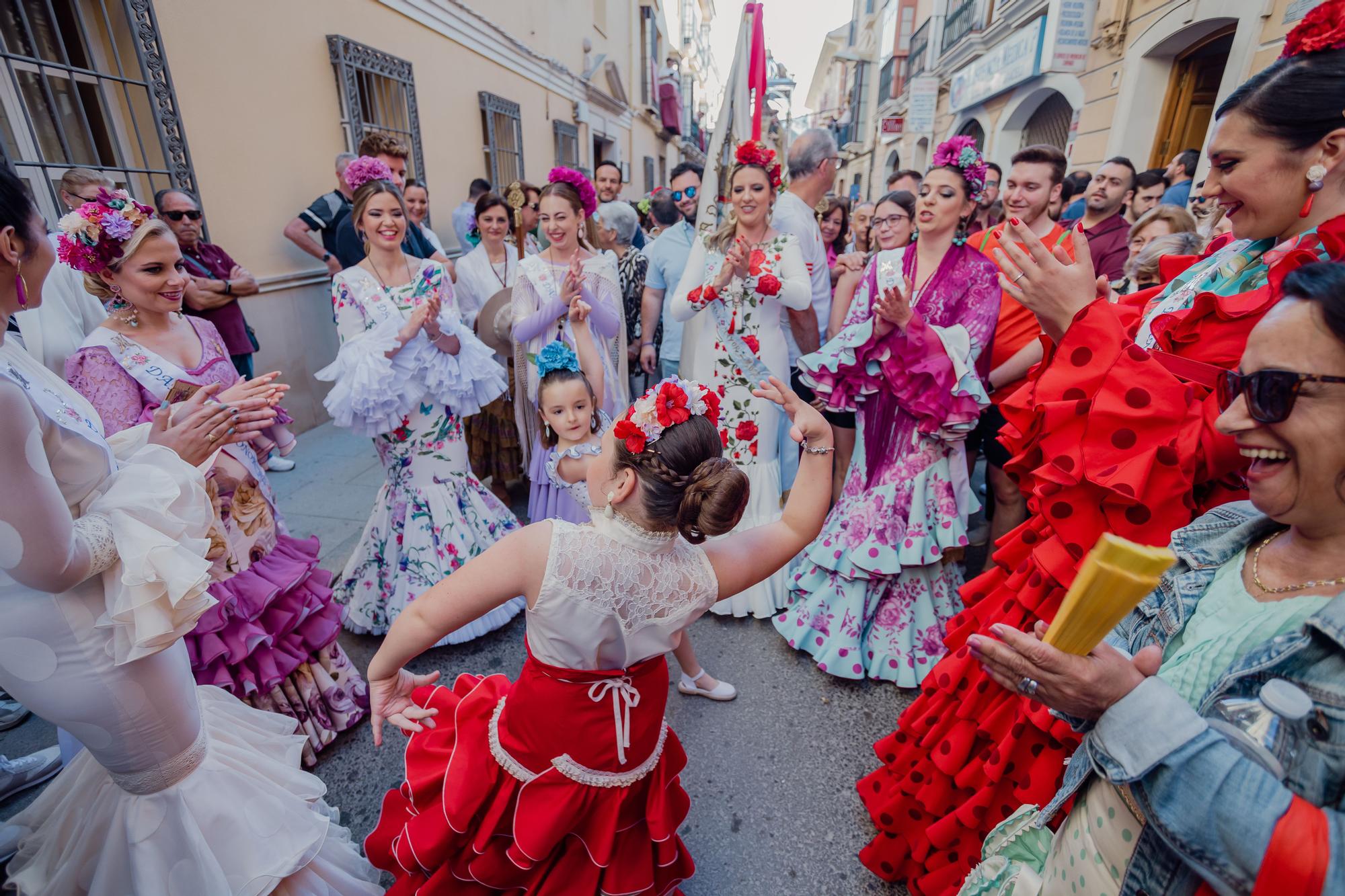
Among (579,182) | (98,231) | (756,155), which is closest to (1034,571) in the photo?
(756,155)

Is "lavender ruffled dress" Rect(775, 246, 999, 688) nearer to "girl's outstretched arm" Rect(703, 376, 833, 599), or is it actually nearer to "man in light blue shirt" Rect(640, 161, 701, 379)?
"girl's outstretched arm" Rect(703, 376, 833, 599)

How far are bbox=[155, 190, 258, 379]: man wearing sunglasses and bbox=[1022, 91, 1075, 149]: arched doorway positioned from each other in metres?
11.2

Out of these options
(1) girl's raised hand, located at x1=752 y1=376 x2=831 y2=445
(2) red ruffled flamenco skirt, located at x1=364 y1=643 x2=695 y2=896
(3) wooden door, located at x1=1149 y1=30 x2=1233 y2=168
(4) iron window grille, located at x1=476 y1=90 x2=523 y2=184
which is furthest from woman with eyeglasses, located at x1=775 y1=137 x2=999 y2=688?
(4) iron window grille, located at x1=476 y1=90 x2=523 y2=184

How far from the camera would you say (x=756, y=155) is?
3.10 m

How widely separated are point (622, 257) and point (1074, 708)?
169 inches

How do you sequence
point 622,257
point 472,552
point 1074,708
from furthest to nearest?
point 622,257, point 472,552, point 1074,708

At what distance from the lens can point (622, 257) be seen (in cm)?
466

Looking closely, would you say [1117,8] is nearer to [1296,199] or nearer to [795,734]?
[1296,199]

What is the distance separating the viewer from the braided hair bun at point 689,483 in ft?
4.23

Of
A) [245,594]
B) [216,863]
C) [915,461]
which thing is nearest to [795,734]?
[915,461]

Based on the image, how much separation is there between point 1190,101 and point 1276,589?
28.7 ft

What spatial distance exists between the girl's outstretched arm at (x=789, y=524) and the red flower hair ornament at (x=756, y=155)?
206 cm

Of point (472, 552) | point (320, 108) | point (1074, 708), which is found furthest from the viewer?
point (320, 108)

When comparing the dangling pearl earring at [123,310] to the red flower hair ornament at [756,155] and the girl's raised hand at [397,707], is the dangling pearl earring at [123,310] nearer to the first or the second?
the girl's raised hand at [397,707]
